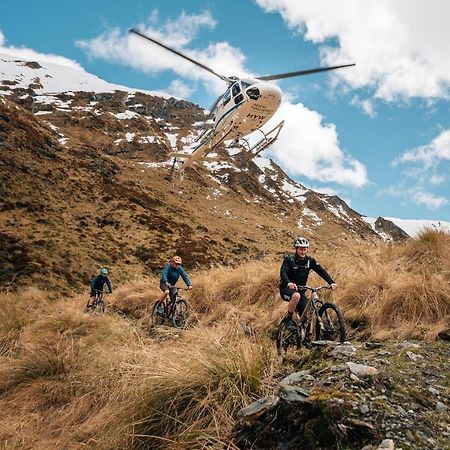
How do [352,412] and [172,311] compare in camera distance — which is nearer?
[352,412]

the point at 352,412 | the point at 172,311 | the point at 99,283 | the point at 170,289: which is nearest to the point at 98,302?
the point at 99,283

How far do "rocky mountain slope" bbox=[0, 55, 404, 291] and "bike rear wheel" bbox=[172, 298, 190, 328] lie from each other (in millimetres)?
4604

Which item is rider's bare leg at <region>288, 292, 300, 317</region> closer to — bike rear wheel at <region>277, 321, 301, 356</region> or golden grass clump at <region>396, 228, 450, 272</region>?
bike rear wheel at <region>277, 321, 301, 356</region>

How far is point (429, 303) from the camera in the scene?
27.4 ft

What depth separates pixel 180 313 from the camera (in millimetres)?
13258

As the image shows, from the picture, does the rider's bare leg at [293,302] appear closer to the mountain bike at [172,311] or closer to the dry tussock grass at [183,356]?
the dry tussock grass at [183,356]

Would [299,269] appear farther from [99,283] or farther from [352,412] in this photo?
[99,283]

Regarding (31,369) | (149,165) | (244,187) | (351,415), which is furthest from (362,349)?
(244,187)

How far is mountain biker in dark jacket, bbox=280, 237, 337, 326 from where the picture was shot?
26.0 feet

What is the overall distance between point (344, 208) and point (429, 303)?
197 meters

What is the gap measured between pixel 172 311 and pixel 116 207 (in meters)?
67.4

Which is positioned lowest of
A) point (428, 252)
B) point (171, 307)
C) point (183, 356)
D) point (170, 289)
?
point (171, 307)

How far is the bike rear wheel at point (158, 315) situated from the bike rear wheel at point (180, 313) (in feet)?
1.45

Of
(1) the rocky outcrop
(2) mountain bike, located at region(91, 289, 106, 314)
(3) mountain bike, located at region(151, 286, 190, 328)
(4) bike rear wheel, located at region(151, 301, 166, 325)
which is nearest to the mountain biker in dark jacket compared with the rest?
(1) the rocky outcrop
